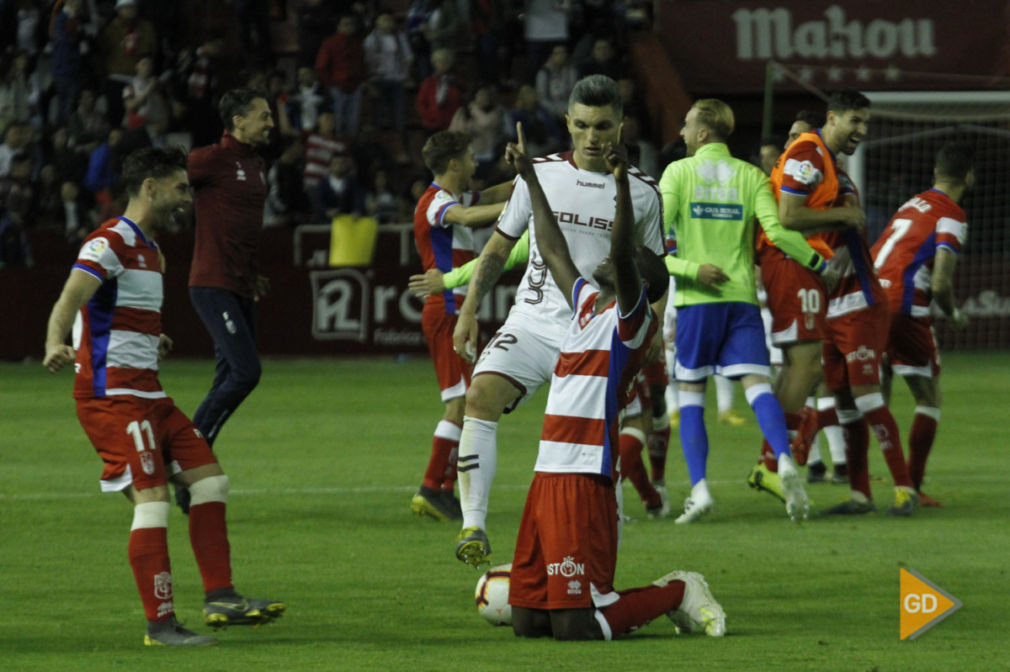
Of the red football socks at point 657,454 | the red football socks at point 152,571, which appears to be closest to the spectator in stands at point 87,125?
the red football socks at point 657,454

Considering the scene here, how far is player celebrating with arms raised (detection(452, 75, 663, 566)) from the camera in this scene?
7.15 meters

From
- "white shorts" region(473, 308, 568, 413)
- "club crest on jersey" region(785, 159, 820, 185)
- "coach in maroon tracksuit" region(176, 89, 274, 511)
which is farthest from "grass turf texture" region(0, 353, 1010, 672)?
"club crest on jersey" region(785, 159, 820, 185)

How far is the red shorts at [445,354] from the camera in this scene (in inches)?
368

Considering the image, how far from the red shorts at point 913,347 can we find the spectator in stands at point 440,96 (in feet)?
44.1

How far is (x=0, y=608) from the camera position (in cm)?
655

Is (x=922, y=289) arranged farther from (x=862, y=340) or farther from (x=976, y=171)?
(x=976, y=171)

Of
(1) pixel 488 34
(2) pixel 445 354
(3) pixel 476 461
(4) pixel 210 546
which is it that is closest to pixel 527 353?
(3) pixel 476 461

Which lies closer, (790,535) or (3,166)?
(790,535)

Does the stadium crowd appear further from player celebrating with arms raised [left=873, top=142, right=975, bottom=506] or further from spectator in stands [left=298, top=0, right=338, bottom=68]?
player celebrating with arms raised [left=873, top=142, right=975, bottom=506]

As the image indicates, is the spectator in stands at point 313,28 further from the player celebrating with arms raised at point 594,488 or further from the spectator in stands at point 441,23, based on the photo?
the player celebrating with arms raised at point 594,488

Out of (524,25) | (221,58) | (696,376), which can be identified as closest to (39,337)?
(221,58)

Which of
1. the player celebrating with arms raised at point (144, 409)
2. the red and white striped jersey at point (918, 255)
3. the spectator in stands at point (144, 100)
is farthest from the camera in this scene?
the spectator in stands at point (144, 100)

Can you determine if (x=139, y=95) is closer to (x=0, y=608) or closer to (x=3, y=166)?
(x=3, y=166)

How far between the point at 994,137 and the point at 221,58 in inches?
453
